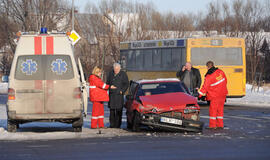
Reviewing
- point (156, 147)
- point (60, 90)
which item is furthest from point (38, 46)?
point (156, 147)

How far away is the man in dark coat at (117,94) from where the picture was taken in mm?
15970

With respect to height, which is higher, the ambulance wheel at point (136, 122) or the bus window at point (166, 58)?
the bus window at point (166, 58)

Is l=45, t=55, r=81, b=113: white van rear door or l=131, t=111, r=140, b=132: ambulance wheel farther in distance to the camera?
l=131, t=111, r=140, b=132: ambulance wheel

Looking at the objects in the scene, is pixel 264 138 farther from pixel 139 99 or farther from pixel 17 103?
pixel 17 103

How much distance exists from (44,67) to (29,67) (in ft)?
1.10

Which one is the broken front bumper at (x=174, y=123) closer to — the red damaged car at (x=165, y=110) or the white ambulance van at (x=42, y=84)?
the red damaged car at (x=165, y=110)

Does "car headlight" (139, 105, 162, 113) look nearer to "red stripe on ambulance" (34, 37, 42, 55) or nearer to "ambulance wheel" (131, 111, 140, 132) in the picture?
"ambulance wheel" (131, 111, 140, 132)

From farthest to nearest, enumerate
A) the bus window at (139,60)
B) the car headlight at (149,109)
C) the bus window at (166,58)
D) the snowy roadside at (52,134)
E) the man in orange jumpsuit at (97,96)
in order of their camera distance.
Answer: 1. the bus window at (139,60)
2. the bus window at (166,58)
3. the man in orange jumpsuit at (97,96)
4. the car headlight at (149,109)
5. the snowy roadside at (52,134)

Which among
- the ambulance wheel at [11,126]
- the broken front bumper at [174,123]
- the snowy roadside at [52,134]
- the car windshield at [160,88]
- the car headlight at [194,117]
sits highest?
the car windshield at [160,88]

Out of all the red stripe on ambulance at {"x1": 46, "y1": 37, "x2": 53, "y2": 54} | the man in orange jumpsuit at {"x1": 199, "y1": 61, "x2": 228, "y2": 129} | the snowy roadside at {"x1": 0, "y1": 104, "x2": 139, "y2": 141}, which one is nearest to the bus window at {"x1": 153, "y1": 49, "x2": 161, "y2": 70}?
the snowy roadside at {"x1": 0, "y1": 104, "x2": 139, "y2": 141}

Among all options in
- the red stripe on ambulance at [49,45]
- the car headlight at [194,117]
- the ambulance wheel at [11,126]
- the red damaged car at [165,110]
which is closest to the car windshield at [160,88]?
the red damaged car at [165,110]

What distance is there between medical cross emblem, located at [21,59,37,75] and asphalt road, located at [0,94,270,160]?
203cm

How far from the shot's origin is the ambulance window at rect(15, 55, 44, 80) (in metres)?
14.0

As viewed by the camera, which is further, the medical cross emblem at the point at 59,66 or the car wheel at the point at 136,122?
the car wheel at the point at 136,122
